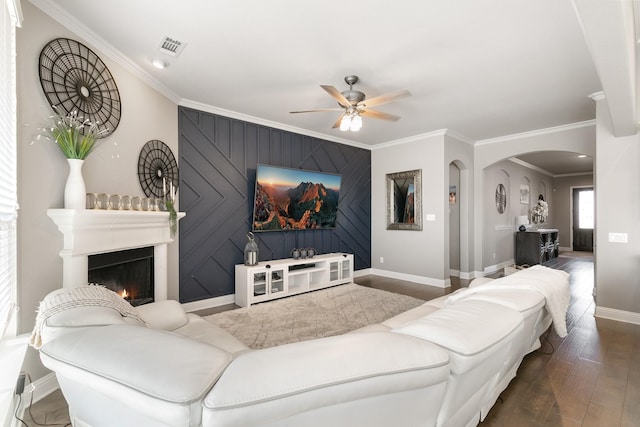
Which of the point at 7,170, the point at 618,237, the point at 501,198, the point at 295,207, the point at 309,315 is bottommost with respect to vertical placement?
the point at 309,315

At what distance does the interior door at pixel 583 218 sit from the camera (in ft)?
31.5

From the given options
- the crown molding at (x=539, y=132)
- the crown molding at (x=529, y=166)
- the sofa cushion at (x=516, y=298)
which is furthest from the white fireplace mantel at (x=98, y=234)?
the crown molding at (x=529, y=166)

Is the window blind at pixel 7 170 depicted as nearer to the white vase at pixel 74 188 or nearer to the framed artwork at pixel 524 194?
the white vase at pixel 74 188

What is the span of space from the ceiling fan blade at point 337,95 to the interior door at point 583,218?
1085 centimetres

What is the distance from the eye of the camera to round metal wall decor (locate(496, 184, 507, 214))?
674 centimetres

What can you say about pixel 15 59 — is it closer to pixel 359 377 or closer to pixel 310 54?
pixel 310 54

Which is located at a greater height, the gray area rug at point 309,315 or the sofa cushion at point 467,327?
the sofa cushion at point 467,327

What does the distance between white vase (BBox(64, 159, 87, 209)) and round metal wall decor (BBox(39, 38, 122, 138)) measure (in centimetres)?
40

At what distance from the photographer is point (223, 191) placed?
4.11m

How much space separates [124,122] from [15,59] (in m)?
0.94

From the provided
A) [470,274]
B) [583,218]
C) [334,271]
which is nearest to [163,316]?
[334,271]

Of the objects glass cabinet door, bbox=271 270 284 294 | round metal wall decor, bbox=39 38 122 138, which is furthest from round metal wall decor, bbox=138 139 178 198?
glass cabinet door, bbox=271 270 284 294

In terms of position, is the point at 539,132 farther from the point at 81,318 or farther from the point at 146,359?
the point at 81,318

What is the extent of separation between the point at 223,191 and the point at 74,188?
2048mm
